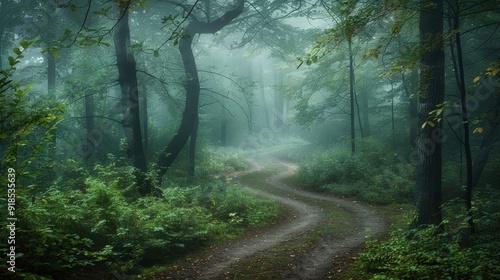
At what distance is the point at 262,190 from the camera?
16.5 m

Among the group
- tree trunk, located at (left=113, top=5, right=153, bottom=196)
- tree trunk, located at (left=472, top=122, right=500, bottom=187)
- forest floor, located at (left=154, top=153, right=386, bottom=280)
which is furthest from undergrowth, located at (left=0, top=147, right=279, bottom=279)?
tree trunk, located at (left=472, top=122, right=500, bottom=187)

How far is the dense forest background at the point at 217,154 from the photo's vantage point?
16.0 ft

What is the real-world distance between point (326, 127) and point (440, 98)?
2431 cm

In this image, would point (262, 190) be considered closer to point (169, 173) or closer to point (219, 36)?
point (169, 173)

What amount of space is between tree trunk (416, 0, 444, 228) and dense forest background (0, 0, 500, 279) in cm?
3

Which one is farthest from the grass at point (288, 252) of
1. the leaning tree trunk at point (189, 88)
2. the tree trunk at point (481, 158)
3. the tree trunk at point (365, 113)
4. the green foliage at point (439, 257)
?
the tree trunk at point (365, 113)

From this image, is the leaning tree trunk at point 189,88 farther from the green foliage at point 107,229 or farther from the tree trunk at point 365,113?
the tree trunk at point 365,113

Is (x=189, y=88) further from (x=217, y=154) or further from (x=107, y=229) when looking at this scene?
(x=217, y=154)

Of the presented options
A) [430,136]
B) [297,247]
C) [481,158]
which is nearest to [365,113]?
[481,158]

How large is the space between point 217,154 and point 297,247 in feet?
58.1

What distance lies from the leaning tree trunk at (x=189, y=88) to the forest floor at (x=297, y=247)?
16.6ft

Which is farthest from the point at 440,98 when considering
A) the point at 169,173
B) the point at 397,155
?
the point at 169,173

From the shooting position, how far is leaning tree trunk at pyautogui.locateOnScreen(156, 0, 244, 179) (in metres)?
12.4

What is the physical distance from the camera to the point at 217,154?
995 inches
